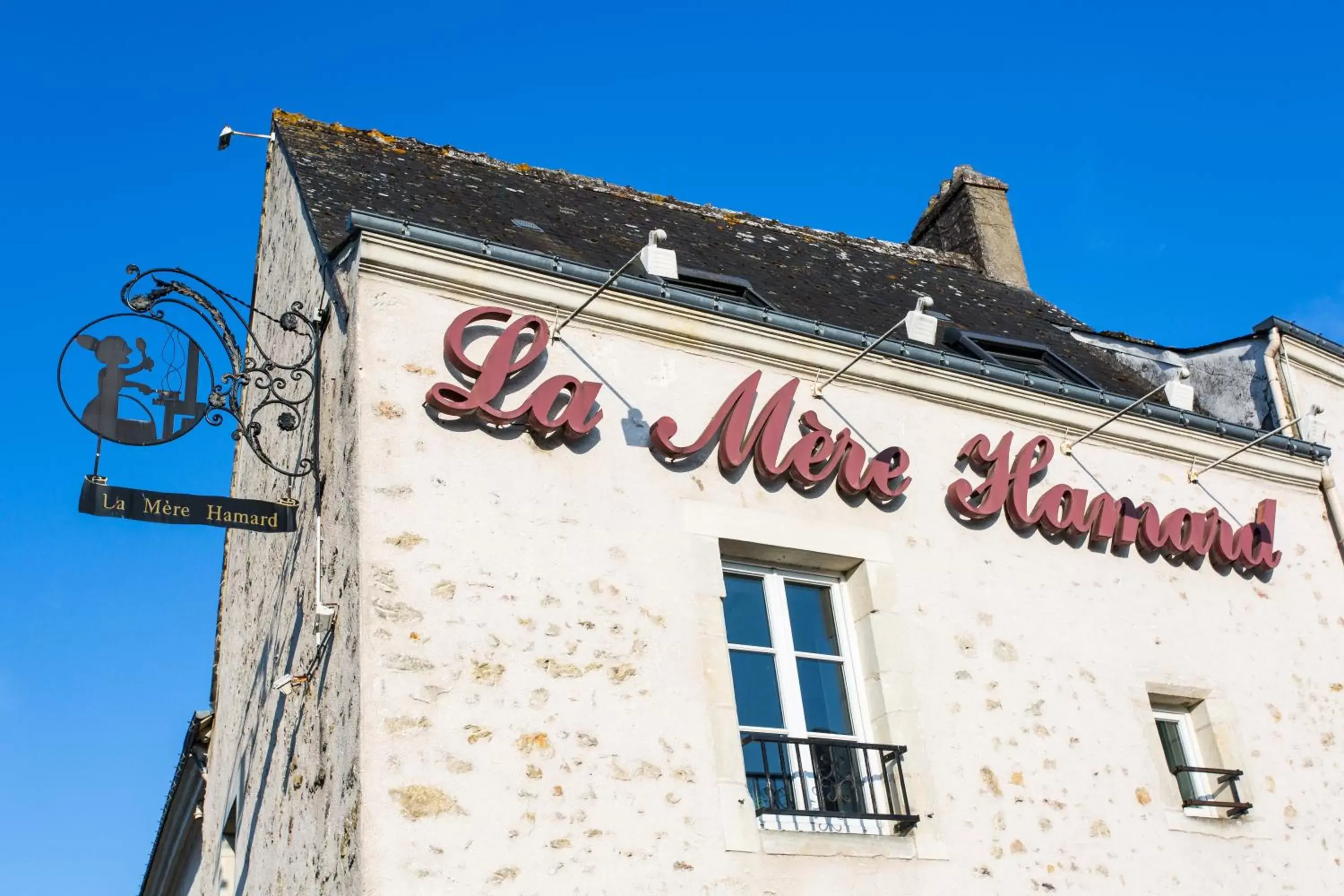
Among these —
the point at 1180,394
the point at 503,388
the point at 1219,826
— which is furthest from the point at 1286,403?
the point at 503,388

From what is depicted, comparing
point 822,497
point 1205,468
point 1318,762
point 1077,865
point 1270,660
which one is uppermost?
point 1205,468

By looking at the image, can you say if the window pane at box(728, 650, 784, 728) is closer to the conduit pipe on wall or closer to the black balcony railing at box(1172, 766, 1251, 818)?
the black balcony railing at box(1172, 766, 1251, 818)

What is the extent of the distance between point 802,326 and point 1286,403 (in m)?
4.52

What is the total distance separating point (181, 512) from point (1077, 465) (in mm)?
5475

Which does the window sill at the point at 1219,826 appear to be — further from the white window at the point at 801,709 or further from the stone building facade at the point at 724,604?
the white window at the point at 801,709

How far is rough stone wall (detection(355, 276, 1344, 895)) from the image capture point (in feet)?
20.8

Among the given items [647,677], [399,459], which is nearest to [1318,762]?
[647,677]

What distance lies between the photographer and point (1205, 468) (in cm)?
987

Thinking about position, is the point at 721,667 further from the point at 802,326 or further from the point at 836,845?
the point at 802,326

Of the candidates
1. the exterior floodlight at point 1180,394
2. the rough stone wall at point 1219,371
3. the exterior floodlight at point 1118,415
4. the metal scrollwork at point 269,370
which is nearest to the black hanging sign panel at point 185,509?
the metal scrollwork at point 269,370

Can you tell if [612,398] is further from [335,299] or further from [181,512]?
[181,512]

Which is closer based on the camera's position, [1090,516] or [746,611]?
[746,611]

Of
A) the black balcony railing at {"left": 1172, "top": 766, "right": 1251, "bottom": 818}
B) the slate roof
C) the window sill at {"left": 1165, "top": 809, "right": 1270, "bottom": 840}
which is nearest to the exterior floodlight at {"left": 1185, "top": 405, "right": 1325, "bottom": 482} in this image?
the slate roof

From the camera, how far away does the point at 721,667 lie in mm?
7133
